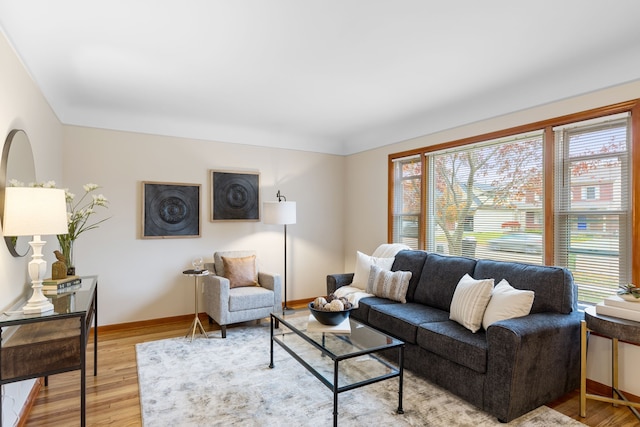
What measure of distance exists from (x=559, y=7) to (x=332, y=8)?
4.27 feet

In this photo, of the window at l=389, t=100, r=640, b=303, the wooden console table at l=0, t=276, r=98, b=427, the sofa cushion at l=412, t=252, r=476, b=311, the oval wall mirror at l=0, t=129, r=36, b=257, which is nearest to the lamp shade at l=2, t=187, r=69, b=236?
the oval wall mirror at l=0, t=129, r=36, b=257

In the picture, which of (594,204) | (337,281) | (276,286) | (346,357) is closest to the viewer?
(346,357)

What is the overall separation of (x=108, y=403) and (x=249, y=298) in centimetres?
169

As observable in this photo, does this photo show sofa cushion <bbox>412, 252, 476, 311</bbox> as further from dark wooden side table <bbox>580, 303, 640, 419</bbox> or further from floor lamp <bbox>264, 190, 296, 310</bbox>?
floor lamp <bbox>264, 190, 296, 310</bbox>

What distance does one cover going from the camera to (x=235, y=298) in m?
3.91

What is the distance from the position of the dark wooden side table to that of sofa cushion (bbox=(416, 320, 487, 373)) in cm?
64

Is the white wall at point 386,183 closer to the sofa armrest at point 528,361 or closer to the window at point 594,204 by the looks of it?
the window at point 594,204

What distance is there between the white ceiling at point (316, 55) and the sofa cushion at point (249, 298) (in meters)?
2.10

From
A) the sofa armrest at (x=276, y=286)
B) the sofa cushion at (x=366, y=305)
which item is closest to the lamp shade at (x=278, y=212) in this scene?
the sofa armrest at (x=276, y=286)

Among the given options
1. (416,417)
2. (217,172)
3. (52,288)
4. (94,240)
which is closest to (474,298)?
(416,417)

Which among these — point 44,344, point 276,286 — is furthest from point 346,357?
point 276,286

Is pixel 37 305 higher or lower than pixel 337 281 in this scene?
higher

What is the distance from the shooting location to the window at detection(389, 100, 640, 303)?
107 inches

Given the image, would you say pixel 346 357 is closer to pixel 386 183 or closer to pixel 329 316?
pixel 329 316
